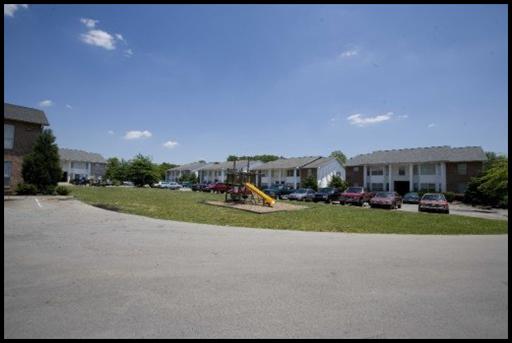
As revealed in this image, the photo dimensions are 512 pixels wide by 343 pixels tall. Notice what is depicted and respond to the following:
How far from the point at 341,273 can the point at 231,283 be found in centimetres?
231

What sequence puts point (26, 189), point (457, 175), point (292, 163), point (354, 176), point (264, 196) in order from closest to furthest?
point (264, 196) < point (26, 189) < point (457, 175) < point (354, 176) < point (292, 163)

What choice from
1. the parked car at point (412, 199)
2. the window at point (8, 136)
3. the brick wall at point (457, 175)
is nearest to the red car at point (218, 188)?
the parked car at point (412, 199)

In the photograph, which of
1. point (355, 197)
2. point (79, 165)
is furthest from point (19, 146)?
point (79, 165)

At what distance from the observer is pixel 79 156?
8131 centimetres

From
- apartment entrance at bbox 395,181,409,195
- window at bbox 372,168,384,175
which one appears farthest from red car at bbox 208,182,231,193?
apartment entrance at bbox 395,181,409,195

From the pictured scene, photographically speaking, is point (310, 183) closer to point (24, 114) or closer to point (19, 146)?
point (19, 146)

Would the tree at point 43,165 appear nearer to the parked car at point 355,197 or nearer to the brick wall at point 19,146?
the brick wall at point 19,146

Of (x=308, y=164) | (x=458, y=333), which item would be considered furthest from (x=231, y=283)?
(x=308, y=164)

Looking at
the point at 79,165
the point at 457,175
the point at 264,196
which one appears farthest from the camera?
the point at 79,165

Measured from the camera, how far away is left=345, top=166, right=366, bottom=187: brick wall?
5391cm

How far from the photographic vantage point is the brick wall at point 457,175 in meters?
41.9

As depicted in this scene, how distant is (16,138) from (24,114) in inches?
128

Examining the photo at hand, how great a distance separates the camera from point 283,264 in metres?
6.72

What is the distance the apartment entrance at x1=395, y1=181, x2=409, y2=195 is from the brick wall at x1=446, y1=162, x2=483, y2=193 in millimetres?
6253
